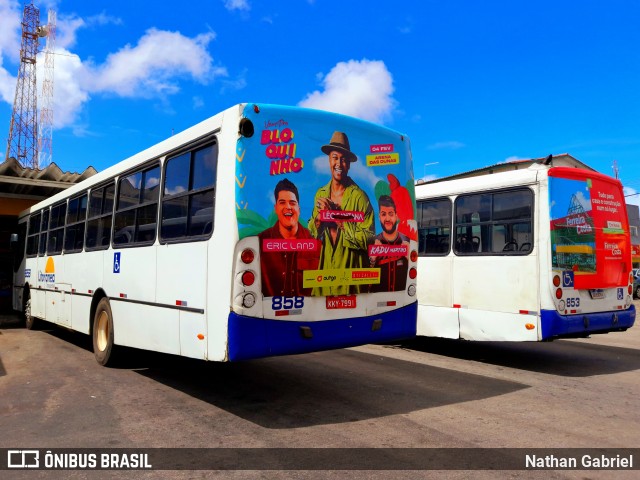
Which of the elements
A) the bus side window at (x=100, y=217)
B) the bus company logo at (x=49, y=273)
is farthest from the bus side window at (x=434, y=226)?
the bus company logo at (x=49, y=273)

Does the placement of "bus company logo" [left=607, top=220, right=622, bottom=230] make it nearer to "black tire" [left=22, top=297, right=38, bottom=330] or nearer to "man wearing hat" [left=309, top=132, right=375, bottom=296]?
"man wearing hat" [left=309, top=132, right=375, bottom=296]

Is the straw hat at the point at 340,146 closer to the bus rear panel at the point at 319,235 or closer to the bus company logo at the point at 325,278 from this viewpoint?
the bus rear panel at the point at 319,235

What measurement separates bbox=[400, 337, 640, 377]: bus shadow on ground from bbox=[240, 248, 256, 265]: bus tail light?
18.0 feet

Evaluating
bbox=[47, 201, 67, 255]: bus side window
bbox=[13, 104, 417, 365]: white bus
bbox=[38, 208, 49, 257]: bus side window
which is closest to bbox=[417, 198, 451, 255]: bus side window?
bbox=[13, 104, 417, 365]: white bus

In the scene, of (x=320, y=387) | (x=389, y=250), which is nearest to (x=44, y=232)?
(x=320, y=387)

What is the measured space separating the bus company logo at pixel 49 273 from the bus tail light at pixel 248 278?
739 cm

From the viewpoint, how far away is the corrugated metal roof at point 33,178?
14945mm

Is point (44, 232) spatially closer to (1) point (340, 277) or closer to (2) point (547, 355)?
(1) point (340, 277)

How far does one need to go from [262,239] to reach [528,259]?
15.0 feet

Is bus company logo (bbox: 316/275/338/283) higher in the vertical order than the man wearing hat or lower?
lower

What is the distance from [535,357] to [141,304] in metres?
6.97

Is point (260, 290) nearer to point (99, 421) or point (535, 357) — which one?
point (99, 421)

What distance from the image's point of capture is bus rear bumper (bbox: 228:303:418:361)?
4.96 m

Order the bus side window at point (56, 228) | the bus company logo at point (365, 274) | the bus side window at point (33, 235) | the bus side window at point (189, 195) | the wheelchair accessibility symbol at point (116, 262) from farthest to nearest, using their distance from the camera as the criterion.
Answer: the bus side window at point (33, 235)
the bus side window at point (56, 228)
the wheelchair accessibility symbol at point (116, 262)
the bus company logo at point (365, 274)
the bus side window at point (189, 195)
